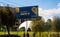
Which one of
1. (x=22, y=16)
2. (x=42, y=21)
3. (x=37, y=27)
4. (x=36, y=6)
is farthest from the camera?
(x=42, y=21)

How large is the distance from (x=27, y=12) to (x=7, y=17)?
3272 millimetres

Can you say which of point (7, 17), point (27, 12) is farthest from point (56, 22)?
point (7, 17)

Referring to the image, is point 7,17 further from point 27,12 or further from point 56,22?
point 56,22

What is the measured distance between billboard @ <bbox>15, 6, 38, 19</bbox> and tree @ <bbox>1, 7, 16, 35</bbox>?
1.11m

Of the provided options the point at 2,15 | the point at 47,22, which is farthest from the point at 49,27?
the point at 2,15

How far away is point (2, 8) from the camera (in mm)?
34812

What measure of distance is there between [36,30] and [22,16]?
7.80 m

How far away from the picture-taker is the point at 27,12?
3441 cm

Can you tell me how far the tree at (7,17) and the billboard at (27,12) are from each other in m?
1.11

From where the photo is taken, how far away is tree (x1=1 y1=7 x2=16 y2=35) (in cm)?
3403

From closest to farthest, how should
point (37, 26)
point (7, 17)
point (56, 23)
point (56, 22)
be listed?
point (7, 17) → point (56, 23) → point (56, 22) → point (37, 26)

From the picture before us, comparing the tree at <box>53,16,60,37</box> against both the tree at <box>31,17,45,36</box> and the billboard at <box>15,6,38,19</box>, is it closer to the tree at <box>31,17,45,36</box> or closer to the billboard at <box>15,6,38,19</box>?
the tree at <box>31,17,45,36</box>

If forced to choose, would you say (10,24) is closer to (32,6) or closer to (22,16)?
(22,16)

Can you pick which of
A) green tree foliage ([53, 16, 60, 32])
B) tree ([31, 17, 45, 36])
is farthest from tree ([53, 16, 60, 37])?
tree ([31, 17, 45, 36])
